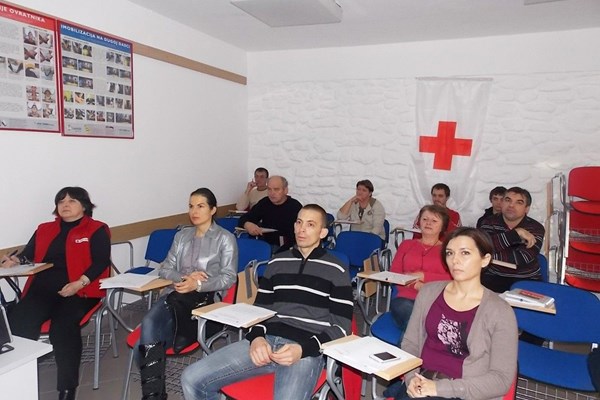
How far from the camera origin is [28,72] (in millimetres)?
3078

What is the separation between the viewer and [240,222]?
447 cm

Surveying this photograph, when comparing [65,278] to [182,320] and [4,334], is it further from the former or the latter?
[4,334]

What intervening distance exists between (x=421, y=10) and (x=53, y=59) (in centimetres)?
293

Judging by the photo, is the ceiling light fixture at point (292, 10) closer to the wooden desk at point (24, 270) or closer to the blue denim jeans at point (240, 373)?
the wooden desk at point (24, 270)

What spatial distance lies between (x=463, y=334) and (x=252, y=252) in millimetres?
1856

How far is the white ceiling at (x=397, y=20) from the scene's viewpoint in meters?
3.81

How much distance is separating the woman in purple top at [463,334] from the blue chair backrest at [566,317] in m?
0.86

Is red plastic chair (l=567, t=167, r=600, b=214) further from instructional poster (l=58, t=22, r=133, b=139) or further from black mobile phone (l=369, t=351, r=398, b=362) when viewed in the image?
instructional poster (l=58, t=22, r=133, b=139)

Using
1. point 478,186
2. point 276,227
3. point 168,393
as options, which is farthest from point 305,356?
point 478,186

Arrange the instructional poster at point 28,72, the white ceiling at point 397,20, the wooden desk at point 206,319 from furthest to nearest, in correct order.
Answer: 1. the white ceiling at point 397,20
2. the instructional poster at point 28,72
3. the wooden desk at point 206,319

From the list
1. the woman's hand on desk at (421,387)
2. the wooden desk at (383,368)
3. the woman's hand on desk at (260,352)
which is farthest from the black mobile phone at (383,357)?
the woman's hand on desk at (260,352)

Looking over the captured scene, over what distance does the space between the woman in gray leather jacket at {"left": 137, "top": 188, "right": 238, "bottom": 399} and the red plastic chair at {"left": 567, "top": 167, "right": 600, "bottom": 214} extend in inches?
121

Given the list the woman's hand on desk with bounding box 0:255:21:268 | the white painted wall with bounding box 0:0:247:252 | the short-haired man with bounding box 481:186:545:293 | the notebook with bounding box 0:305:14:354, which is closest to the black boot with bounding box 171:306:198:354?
the notebook with bounding box 0:305:14:354

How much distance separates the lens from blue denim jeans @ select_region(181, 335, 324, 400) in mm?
1912
